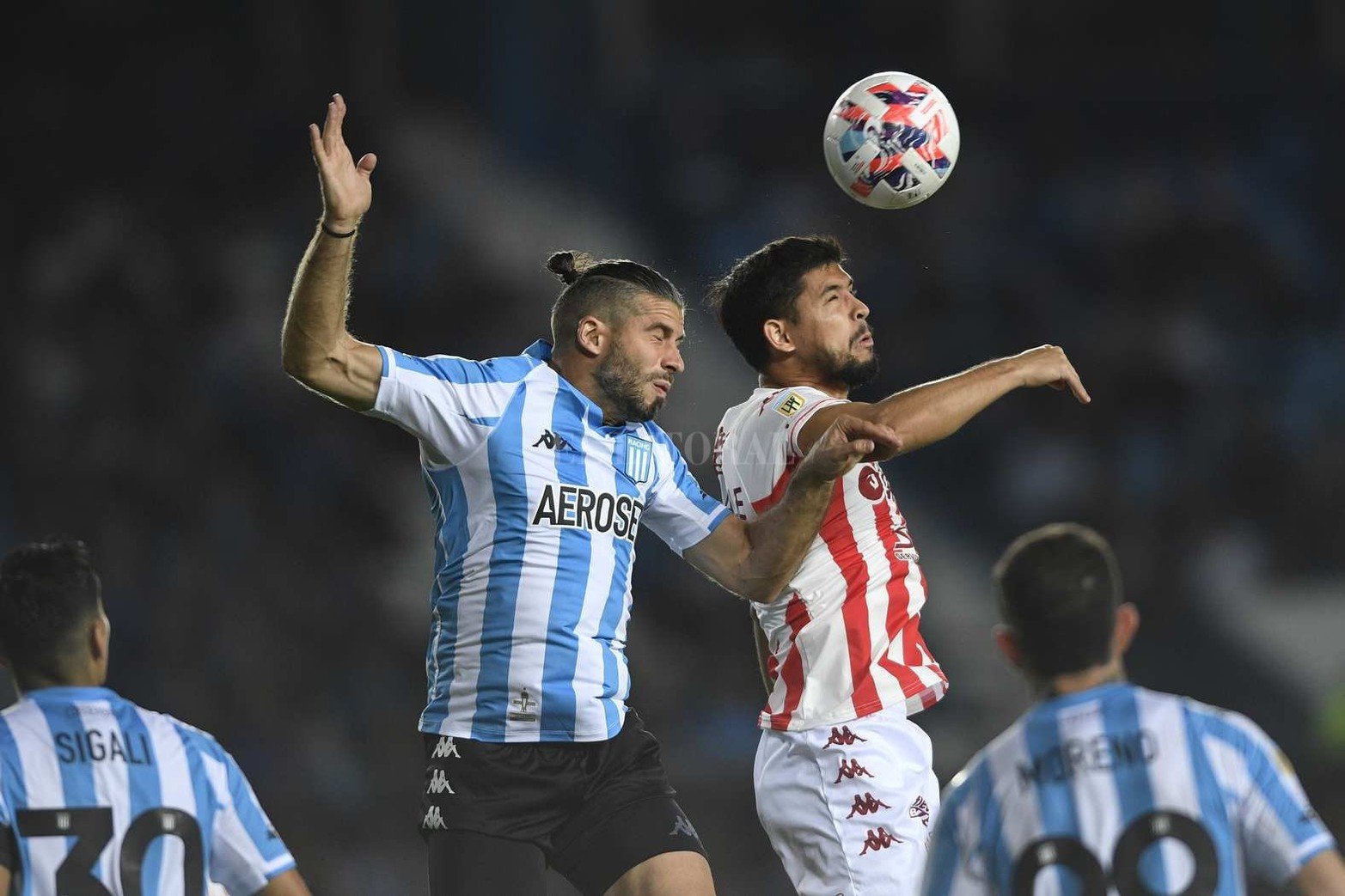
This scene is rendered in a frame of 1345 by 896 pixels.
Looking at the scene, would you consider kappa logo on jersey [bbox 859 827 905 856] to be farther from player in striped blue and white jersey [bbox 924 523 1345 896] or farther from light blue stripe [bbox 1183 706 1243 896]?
light blue stripe [bbox 1183 706 1243 896]

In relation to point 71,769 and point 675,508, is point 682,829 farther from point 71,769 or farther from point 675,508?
point 71,769

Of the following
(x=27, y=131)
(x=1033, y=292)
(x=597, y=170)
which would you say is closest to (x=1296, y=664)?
(x=1033, y=292)

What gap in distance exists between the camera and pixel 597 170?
11.4 metres

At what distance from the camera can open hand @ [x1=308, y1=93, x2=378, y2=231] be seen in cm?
383

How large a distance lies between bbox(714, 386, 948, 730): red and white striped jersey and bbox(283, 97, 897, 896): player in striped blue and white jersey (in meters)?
0.14

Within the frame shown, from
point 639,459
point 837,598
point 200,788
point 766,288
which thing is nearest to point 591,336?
point 639,459

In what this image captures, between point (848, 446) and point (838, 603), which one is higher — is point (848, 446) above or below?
above

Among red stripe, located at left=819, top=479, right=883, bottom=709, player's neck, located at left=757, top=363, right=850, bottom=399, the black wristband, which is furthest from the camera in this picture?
player's neck, located at left=757, top=363, right=850, bottom=399

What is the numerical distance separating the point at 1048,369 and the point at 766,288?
0.98 meters

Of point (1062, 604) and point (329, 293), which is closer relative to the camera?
point (1062, 604)

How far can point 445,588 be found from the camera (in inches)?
164

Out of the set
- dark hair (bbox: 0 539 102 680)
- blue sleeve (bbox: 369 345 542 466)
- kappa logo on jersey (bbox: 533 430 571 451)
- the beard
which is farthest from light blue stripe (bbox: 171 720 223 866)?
the beard

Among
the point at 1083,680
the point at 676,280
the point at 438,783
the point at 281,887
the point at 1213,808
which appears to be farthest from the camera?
the point at 676,280

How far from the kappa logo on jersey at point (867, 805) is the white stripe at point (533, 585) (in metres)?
0.88
